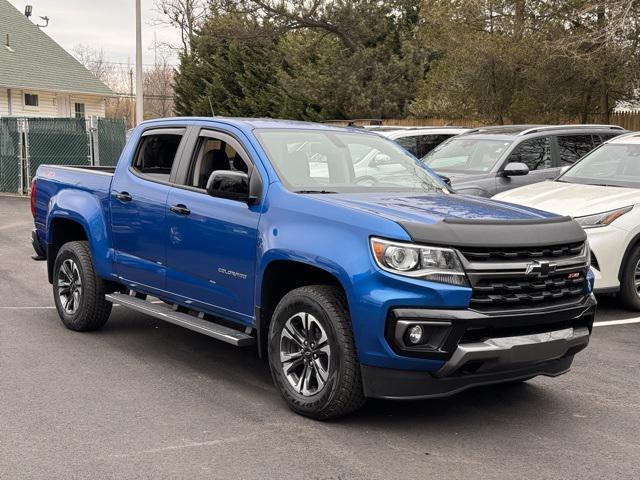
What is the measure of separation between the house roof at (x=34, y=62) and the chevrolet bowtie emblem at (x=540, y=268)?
34.7 metres

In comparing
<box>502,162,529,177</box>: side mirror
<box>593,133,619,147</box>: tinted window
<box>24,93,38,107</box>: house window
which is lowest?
<box>502,162,529,177</box>: side mirror

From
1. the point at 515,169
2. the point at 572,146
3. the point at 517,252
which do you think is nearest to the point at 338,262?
the point at 517,252

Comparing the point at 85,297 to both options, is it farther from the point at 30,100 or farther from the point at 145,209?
the point at 30,100

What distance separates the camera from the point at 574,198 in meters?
8.63

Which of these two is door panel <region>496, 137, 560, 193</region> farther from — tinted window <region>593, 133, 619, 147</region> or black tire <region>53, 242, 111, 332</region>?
black tire <region>53, 242, 111, 332</region>

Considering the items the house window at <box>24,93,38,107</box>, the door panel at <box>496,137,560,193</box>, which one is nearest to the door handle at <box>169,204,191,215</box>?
the door panel at <box>496,137,560,193</box>

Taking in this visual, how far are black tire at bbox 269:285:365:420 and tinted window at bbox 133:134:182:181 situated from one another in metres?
2.04

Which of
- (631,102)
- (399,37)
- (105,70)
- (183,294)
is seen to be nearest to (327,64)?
(399,37)

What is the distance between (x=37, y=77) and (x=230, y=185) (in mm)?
35489

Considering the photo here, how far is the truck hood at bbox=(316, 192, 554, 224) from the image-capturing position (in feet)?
16.5

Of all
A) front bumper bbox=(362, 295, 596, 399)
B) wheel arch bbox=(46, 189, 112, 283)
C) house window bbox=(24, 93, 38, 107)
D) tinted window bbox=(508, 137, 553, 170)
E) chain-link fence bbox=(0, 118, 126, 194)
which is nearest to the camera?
front bumper bbox=(362, 295, 596, 399)

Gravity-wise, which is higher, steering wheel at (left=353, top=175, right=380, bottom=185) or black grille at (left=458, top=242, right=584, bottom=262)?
steering wheel at (left=353, top=175, right=380, bottom=185)

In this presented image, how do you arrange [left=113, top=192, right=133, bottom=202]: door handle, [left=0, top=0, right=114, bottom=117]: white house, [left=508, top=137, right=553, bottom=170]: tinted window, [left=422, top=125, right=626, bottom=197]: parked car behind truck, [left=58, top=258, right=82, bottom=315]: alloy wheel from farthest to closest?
[left=0, top=0, right=114, bottom=117]: white house → [left=508, top=137, right=553, bottom=170]: tinted window → [left=422, top=125, right=626, bottom=197]: parked car behind truck → [left=58, top=258, right=82, bottom=315]: alloy wheel → [left=113, top=192, right=133, bottom=202]: door handle

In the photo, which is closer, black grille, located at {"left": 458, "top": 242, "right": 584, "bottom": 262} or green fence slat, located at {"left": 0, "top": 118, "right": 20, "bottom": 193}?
black grille, located at {"left": 458, "top": 242, "right": 584, "bottom": 262}
